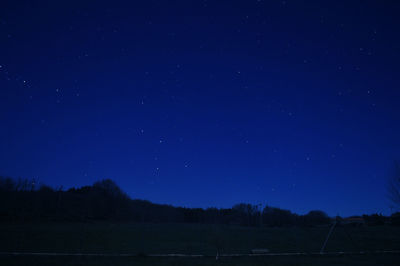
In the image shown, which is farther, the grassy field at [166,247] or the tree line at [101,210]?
the tree line at [101,210]

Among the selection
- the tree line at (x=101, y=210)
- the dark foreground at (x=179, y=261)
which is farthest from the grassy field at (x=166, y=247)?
the tree line at (x=101, y=210)

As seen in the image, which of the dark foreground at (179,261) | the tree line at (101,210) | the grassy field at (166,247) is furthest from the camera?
the tree line at (101,210)

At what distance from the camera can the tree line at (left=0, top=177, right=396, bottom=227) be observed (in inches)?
2525

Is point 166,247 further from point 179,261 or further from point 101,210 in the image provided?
point 101,210

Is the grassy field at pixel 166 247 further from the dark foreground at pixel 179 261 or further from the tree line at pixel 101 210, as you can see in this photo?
the tree line at pixel 101 210

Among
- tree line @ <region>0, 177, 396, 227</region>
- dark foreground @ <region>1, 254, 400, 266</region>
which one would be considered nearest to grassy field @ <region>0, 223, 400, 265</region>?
dark foreground @ <region>1, 254, 400, 266</region>

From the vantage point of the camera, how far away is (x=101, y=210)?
80000mm

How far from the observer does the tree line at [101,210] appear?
6412cm

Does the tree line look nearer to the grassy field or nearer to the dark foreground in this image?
the grassy field

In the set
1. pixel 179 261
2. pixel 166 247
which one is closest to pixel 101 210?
pixel 166 247

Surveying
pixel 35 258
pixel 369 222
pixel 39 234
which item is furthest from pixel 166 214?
pixel 35 258

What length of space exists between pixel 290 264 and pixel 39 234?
86.2ft

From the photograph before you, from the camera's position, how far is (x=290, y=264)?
16.5 metres

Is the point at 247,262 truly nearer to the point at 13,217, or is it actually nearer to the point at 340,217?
the point at 340,217
